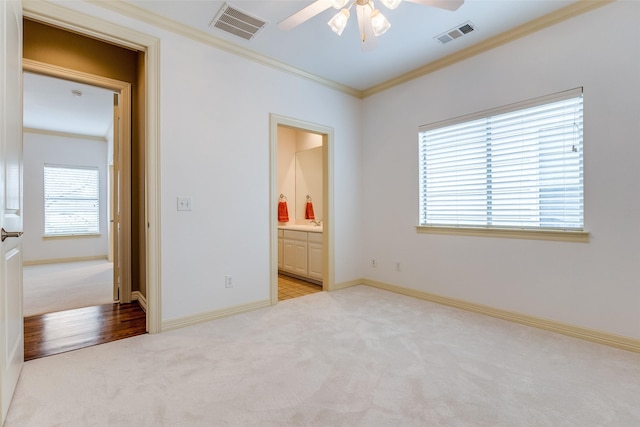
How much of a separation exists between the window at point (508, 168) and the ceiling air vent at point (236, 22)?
216 cm

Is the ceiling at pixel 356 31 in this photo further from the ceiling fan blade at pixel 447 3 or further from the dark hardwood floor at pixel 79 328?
the dark hardwood floor at pixel 79 328

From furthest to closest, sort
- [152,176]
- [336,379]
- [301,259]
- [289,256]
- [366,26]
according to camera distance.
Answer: [289,256] < [301,259] < [152,176] < [366,26] < [336,379]

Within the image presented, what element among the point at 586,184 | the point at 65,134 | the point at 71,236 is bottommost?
the point at 71,236

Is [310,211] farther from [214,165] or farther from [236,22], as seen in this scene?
[236,22]

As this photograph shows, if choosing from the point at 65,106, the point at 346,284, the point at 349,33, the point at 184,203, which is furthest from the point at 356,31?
the point at 65,106

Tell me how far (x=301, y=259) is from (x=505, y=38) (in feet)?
12.0

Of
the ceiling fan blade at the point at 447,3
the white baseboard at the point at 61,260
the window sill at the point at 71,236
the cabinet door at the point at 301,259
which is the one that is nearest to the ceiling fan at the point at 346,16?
the ceiling fan blade at the point at 447,3

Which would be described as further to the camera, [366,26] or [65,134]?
[65,134]

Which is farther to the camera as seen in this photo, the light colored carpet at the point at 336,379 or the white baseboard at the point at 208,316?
the white baseboard at the point at 208,316

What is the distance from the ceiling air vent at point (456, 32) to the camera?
289 cm

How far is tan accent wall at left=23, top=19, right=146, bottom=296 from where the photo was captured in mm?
2996

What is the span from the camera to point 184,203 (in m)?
2.93

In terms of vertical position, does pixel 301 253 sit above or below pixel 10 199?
below

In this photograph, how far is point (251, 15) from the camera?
273 cm
